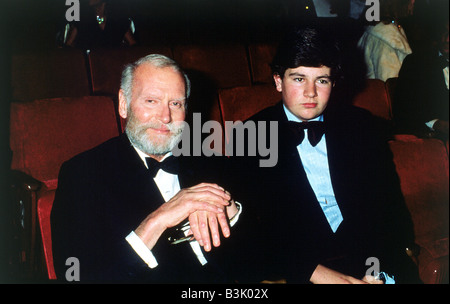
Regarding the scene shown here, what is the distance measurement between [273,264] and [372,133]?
0.68 m

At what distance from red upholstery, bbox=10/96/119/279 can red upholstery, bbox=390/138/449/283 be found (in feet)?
4.57

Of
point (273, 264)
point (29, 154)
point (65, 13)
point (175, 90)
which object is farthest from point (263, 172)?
point (65, 13)

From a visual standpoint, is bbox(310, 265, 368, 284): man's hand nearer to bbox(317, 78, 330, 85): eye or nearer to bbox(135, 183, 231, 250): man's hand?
bbox(135, 183, 231, 250): man's hand

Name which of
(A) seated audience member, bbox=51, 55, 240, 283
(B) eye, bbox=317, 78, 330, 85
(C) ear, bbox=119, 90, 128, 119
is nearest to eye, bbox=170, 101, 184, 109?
(A) seated audience member, bbox=51, 55, 240, 283

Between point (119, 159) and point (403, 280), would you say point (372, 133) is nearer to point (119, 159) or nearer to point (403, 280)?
point (403, 280)

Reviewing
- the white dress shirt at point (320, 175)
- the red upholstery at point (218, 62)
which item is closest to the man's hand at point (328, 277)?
the white dress shirt at point (320, 175)

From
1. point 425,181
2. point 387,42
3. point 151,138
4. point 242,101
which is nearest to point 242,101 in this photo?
point 242,101

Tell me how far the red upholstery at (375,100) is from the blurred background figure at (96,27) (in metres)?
1.66

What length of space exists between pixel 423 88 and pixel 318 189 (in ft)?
4.41

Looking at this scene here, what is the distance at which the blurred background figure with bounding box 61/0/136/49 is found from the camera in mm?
2146

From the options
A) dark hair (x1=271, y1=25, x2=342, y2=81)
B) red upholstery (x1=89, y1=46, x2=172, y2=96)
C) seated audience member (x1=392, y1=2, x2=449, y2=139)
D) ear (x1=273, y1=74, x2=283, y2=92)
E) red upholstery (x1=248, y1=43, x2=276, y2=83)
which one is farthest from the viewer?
red upholstery (x1=248, y1=43, x2=276, y2=83)

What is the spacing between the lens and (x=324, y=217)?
1239 millimetres

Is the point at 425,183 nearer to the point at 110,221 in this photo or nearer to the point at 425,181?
the point at 425,181

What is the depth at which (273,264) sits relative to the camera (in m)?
1.20
